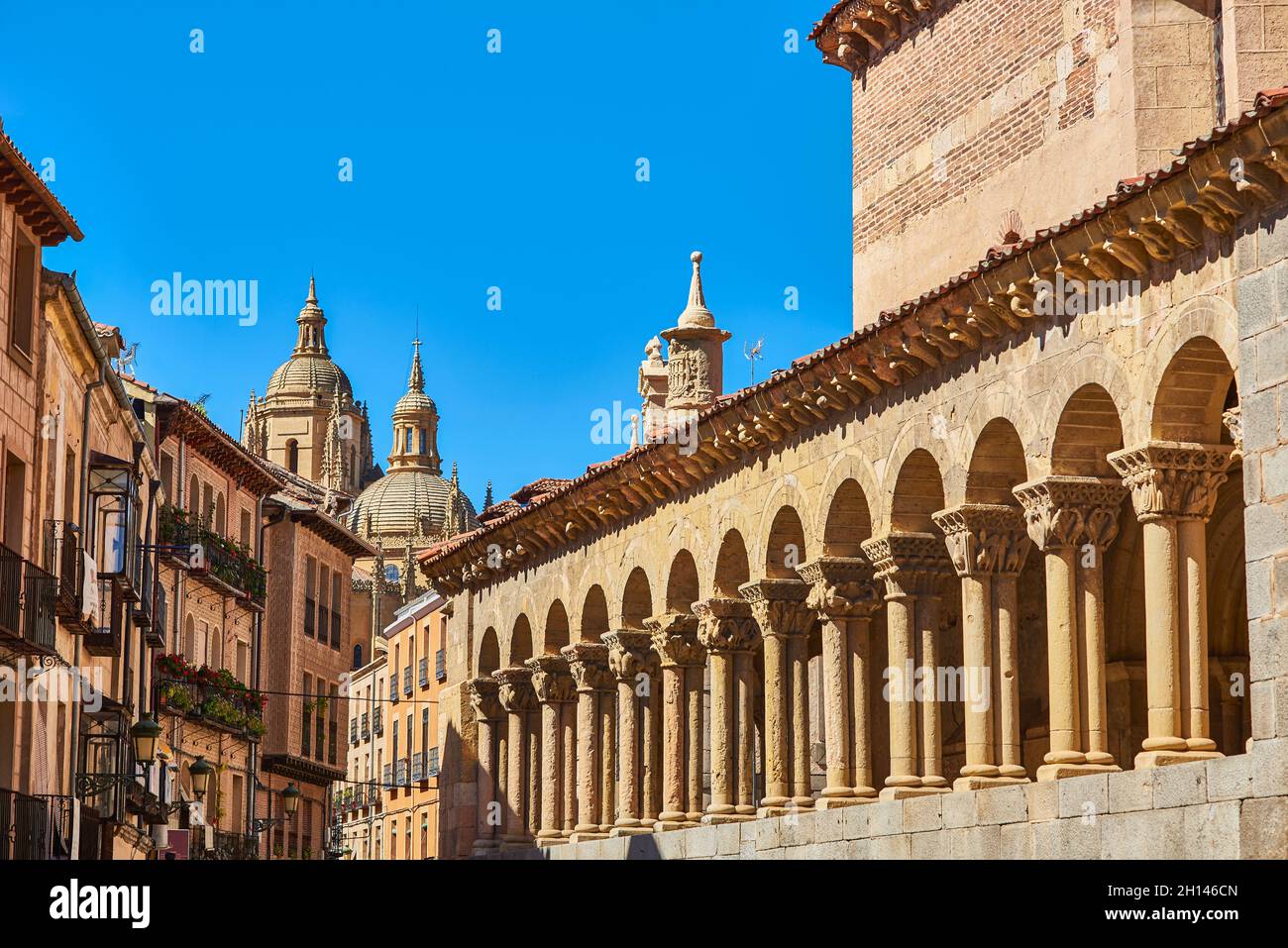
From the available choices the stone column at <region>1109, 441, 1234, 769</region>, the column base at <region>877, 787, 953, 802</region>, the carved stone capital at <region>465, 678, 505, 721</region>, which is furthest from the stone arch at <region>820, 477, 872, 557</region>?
the carved stone capital at <region>465, 678, 505, 721</region>

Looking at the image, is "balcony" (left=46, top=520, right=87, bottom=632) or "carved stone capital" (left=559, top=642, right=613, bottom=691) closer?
"balcony" (left=46, top=520, right=87, bottom=632)

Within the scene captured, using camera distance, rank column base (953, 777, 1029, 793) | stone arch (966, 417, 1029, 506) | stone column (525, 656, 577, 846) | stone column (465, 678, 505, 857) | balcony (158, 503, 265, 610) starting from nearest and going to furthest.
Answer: column base (953, 777, 1029, 793), stone arch (966, 417, 1029, 506), stone column (525, 656, 577, 846), stone column (465, 678, 505, 857), balcony (158, 503, 265, 610)

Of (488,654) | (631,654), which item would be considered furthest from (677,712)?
(488,654)

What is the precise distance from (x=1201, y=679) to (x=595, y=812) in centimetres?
1640

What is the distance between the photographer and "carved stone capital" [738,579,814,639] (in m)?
29.6

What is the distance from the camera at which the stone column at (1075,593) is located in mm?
22797

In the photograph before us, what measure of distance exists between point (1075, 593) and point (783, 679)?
7.53 m

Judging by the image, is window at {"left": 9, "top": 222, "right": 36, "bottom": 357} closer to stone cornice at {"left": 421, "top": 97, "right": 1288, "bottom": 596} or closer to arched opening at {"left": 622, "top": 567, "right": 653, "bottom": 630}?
stone cornice at {"left": 421, "top": 97, "right": 1288, "bottom": 596}

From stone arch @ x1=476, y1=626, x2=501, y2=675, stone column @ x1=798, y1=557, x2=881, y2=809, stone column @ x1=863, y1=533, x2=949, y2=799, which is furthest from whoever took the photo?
stone arch @ x1=476, y1=626, x2=501, y2=675

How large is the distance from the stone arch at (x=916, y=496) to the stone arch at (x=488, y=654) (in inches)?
613

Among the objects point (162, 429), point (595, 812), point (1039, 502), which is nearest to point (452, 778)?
point (595, 812)

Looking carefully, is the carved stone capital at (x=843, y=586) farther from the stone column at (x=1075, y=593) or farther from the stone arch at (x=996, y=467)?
the stone column at (x=1075, y=593)

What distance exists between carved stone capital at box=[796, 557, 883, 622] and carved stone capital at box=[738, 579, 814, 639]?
1472 millimetres

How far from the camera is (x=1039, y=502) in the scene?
905 inches
